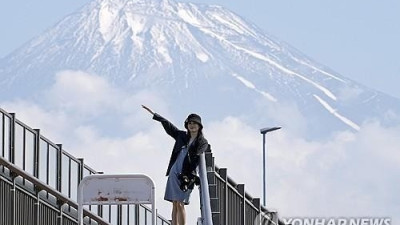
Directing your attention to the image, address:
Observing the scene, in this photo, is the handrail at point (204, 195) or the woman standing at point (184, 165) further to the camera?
the handrail at point (204, 195)

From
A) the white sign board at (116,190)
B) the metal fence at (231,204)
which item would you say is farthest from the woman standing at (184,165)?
the metal fence at (231,204)

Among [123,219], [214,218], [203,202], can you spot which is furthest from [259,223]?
[203,202]

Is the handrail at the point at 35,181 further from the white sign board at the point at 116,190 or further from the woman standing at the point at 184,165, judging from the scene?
the white sign board at the point at 116,190

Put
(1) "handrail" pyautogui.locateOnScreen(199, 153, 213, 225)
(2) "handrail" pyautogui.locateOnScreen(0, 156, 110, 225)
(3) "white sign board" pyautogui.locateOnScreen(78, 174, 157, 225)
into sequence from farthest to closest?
(2) "handrail" pyautogui.locateOnScreen(0, 156, 110, 225) < (1) "handrail" pyautogui.locateOnScreen(199, 153, 213, 225) < (3) "white sign board" pyautogui.locateOnScreen(78, 174, 157, 225)

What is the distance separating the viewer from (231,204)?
95.5ft

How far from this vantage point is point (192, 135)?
22328 millimetres

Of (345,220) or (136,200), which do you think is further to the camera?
(345,220)

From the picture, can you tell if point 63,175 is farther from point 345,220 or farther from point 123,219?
point 345,220

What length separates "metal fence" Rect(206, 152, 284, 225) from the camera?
26438 mm

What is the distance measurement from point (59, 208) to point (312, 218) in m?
4.54

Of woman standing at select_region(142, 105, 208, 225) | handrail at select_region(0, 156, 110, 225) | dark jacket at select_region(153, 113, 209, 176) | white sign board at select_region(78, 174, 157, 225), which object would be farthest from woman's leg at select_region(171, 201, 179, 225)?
handrail at select_region(0, 156, 110, 225)

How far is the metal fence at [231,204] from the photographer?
26.4 m

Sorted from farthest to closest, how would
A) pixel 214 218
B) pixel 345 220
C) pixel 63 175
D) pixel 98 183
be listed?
pixel 63 175 < pixel 345 220 < pixel 214 218 < pixel 98 183

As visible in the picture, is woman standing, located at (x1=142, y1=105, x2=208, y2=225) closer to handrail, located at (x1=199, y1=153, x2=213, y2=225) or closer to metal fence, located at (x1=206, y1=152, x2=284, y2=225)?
handrail, located at (x1=199, y1=153, x2=213, y2=225)
